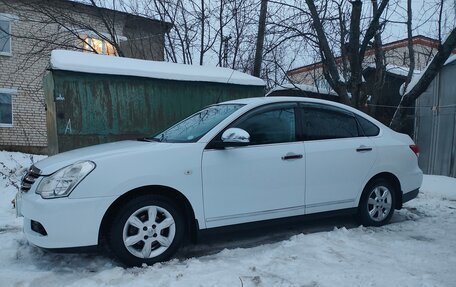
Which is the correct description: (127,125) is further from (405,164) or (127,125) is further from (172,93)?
(405,164)

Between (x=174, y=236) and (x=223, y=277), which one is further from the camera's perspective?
(x=174, y=236)

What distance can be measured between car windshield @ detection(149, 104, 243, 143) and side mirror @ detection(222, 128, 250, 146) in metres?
0.26

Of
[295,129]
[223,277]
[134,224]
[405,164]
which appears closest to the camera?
[223,277]

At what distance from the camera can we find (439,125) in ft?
32.3

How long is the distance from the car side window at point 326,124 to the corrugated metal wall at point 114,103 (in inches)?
178

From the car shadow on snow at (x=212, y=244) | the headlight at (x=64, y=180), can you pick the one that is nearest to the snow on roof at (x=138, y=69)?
the car shadow on snow at (x=212, y=244)

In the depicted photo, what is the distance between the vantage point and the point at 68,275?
369cm

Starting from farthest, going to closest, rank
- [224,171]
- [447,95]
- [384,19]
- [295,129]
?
1. [384,19]
2. [447,95]
3. [295,129]
4. [224,171]

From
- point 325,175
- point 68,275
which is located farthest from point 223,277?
point 325,175

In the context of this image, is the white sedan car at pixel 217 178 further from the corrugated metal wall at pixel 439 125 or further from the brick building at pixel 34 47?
the brick building at pixel 34 47

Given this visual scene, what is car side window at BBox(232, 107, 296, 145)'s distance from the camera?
15.0ft

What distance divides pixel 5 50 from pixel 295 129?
16.6 metres

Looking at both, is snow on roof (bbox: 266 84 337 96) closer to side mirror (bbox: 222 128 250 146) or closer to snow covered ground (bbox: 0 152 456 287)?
snow covered ground (bbox: 0 152 456 287)

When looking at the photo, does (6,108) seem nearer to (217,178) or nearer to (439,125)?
(439,125)
